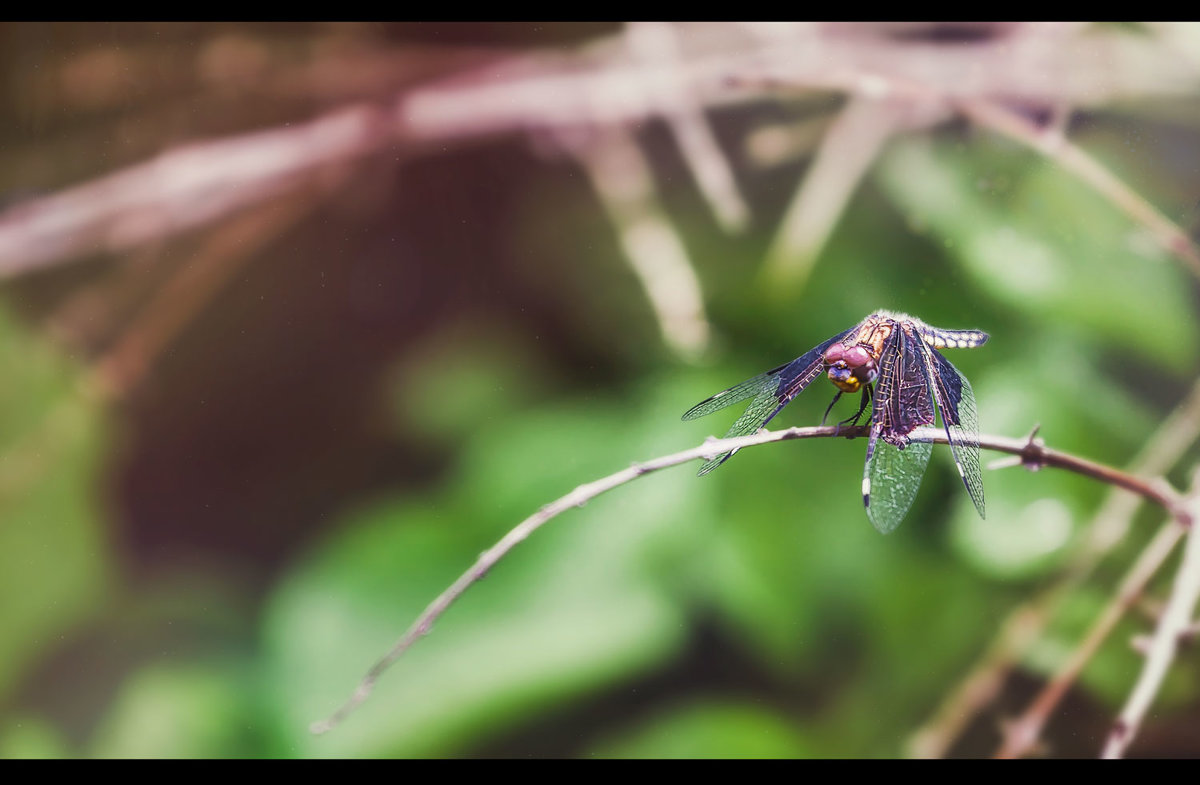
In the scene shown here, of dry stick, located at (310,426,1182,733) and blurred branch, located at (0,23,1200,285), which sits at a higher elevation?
blurred branch, located at (0,23,1200,285)

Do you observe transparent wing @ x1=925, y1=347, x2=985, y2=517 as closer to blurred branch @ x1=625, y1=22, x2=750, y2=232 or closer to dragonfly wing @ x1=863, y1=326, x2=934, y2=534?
dragonfly wing @ x1=863, y1=326, x2=934, y2=534

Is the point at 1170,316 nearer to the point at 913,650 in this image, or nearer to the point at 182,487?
the point at 913,650

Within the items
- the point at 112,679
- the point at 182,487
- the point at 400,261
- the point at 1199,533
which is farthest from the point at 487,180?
the point at 1199,533

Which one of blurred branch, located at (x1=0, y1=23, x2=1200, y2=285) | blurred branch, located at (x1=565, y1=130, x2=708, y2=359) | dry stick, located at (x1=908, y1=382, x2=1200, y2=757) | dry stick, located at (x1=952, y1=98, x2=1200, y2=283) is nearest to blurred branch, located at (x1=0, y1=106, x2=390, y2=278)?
blurred branch, located at (x1=0, y1=23, x2=1200, y2=285)

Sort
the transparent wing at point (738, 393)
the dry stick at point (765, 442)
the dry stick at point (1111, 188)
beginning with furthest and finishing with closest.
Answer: the dry stick at point (1111, 188), the transparent wing at point (738, 393), the dry stick at point (765, 442)

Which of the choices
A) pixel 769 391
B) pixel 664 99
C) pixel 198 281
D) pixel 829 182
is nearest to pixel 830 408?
pixel 769 391

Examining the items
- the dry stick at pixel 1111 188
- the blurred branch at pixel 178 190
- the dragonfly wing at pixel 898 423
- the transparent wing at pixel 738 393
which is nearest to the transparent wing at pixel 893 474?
the dragonfly wing at pixel 898 423

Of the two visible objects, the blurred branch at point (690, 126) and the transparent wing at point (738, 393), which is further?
the blurred branch at point (690, 126)

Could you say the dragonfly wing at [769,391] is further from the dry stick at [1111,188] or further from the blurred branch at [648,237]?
the dry stick at [1111,188]

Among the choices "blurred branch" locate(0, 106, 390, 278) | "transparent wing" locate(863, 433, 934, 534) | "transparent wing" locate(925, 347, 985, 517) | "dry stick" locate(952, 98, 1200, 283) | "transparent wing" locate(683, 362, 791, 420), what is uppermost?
"blurred branch" locate(0, 106, 390, 278)
